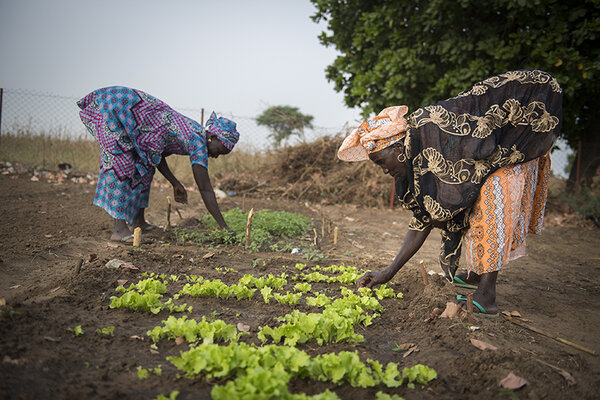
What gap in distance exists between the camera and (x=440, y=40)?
27.2 ft

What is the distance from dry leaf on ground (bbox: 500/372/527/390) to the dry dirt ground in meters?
0.04

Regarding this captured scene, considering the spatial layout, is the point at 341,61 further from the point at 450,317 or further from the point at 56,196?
the point at 450,317

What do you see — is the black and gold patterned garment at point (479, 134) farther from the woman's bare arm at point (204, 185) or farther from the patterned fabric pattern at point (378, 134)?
the woman's bare arm at point (204, 185)

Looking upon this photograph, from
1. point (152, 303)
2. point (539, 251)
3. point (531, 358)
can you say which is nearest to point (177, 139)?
point (152, 303)

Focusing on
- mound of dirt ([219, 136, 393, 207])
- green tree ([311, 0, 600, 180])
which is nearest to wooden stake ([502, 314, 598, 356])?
green tree ([311, 0, 600, 180])

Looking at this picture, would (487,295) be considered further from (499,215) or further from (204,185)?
(204,185)

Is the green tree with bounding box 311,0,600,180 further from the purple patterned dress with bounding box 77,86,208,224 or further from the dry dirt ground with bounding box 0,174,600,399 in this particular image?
the purple patterned dress with bounding box 77,86,208,224

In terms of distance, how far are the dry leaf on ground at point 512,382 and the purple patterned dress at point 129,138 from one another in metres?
3.74

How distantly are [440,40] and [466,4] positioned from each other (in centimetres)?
117

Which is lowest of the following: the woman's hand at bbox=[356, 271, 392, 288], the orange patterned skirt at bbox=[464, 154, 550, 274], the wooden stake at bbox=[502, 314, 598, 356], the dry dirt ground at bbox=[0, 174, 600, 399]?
the dry dirt ground at bbox=[0, 174, 600, 399]

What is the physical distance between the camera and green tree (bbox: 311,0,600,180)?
716 centimetres

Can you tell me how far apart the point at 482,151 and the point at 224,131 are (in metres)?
3.11

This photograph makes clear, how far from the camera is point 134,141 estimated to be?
482cm

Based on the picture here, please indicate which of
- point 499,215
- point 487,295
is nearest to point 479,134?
point 499,215
